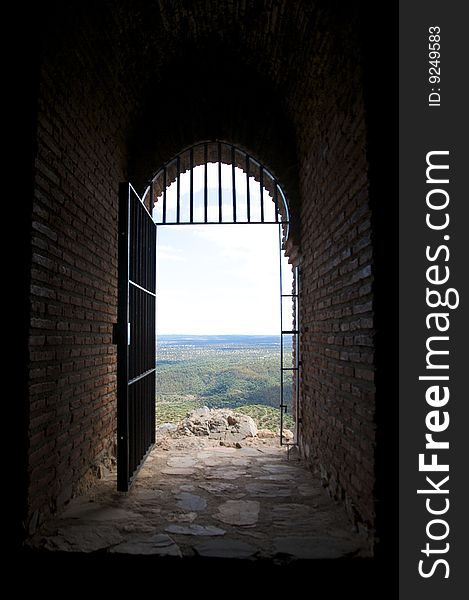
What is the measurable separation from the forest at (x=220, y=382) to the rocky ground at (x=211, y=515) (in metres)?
6.26

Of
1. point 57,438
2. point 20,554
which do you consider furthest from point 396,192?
point 20,554

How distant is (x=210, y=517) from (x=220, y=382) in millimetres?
20419

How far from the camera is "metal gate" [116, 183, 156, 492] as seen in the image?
11.6 ft

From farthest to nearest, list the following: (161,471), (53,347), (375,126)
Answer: (161,471) < (53,347) < (375,126)

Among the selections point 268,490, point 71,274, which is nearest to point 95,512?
point 268,490

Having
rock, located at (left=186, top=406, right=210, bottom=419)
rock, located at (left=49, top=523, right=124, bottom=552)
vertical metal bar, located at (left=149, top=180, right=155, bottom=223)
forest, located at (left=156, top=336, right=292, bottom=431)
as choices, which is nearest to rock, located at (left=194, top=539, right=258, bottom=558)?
rock, located at (left=49, top=523, right=124, bottom=552)

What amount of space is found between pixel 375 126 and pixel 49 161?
2.19 m

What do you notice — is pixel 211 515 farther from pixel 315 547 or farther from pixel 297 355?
pixel 297 355

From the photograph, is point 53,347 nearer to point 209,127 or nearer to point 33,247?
point 33,247

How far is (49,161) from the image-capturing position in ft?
9.81

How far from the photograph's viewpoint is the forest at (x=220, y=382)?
48.8 feet

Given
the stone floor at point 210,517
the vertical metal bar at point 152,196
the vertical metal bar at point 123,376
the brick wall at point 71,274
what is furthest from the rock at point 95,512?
the vertical metal bar at point 152,196

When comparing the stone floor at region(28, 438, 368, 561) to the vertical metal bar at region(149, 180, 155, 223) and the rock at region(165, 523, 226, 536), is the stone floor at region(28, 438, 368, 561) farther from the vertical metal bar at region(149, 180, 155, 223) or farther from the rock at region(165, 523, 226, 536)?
the vertical metal bar at region(149, 180, 155, 223)

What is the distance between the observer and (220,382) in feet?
76.6
